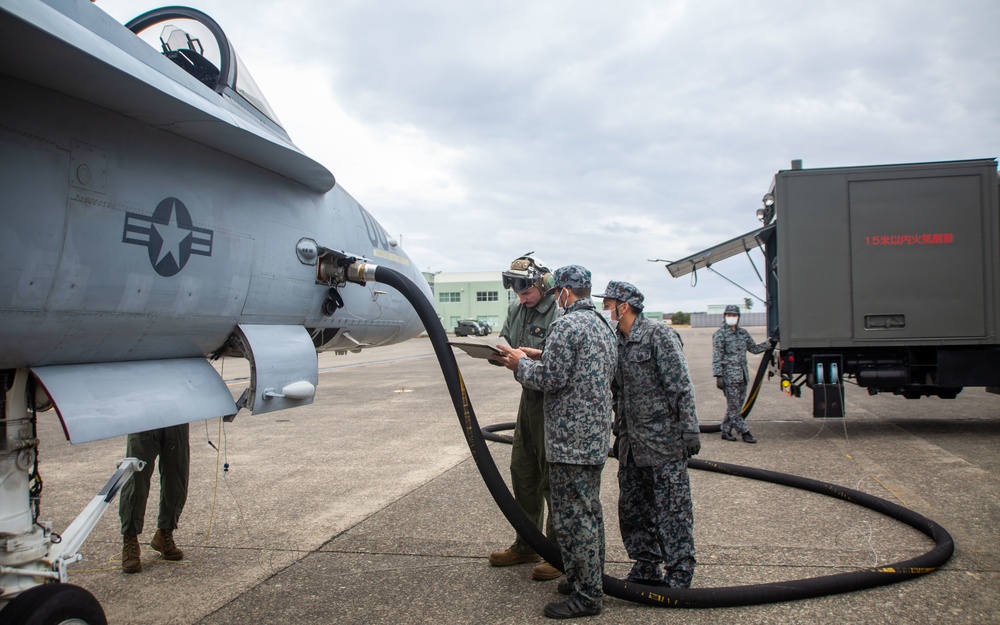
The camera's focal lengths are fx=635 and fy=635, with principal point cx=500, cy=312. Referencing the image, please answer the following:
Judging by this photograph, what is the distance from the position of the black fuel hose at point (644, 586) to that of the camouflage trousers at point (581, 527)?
7.4 inches

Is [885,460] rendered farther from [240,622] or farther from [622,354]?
[240,622]

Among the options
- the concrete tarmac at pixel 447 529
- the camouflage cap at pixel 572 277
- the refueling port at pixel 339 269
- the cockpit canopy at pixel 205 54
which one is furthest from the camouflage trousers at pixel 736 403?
the cockpit canopy at pixel 205 54

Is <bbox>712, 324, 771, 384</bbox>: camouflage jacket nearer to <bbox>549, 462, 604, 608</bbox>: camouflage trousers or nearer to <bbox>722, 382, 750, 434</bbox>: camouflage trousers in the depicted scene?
<bbox>722, 382, 750, 434</bbox>: camouflage trousers

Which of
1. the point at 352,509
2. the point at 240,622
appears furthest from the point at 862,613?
the point at 352,509

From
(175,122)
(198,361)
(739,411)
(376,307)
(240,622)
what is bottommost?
(240,622)

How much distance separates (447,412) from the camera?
427 inches

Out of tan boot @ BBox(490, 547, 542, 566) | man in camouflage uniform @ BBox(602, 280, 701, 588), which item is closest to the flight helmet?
man in camouflage uniform @ BBox(602, 280, 701, 588)

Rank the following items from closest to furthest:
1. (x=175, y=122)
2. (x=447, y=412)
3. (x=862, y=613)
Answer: (x=175, y=122) < (x=862, y=613) < (x=447, y=412)

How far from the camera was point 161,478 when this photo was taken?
14.1ft

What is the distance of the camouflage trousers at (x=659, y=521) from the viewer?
364 centimetres

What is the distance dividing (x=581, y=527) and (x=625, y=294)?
4.82ft

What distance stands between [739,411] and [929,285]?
284 centimetres

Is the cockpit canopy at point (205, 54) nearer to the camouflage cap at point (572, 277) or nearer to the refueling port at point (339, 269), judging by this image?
the refueling port at point (339, 269)

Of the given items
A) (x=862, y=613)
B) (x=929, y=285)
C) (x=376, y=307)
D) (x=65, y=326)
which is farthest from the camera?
(x=929, y=285)
